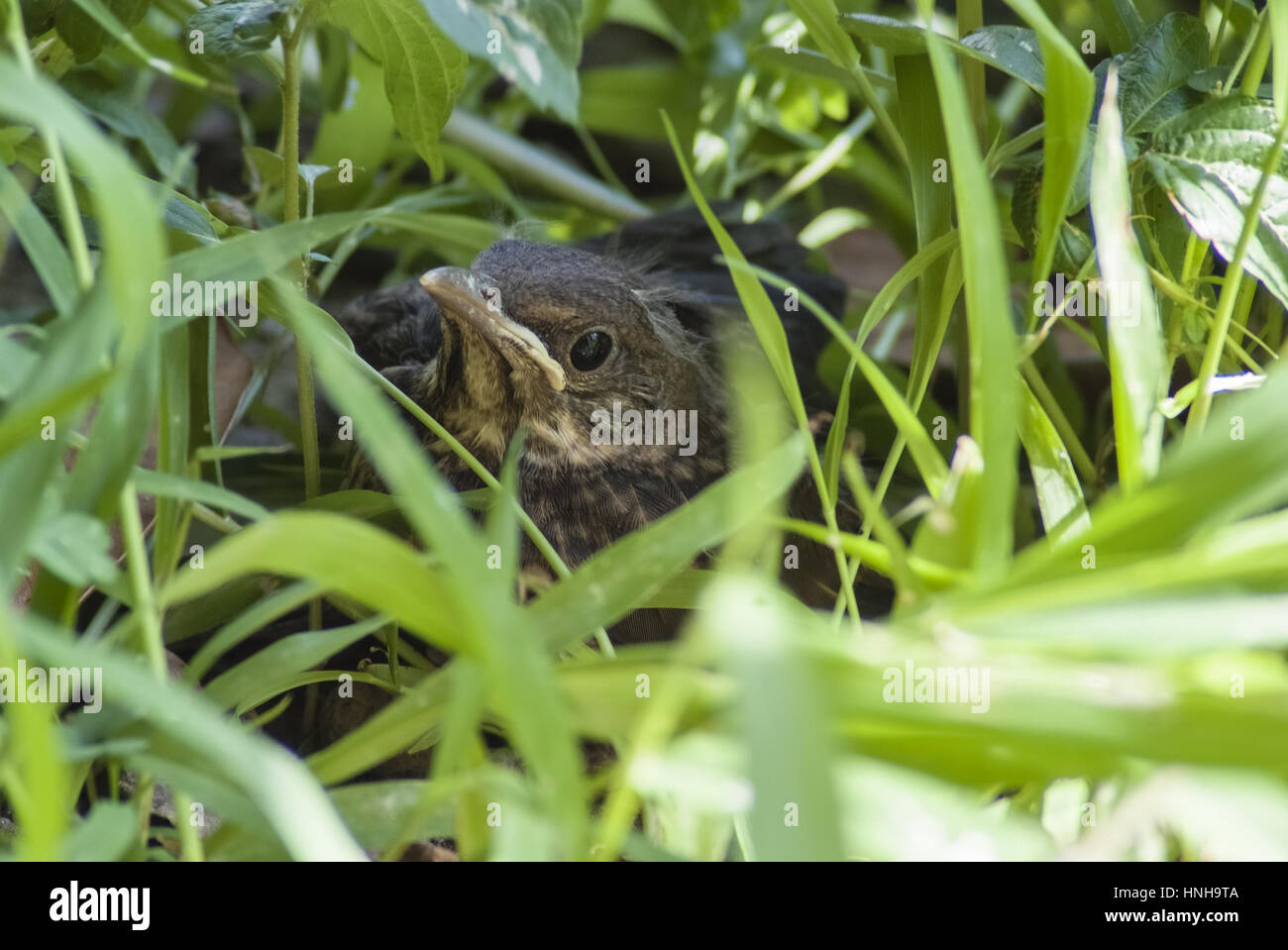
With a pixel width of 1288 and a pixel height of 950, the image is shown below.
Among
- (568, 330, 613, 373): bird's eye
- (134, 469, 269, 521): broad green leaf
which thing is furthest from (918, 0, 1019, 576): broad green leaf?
(568, 330, 613, 373): bird's eye

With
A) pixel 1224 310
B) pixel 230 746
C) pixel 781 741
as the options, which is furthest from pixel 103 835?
pixel 1224 310

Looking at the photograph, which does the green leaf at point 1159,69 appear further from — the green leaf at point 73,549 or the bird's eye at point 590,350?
the green leaf at point 73,549

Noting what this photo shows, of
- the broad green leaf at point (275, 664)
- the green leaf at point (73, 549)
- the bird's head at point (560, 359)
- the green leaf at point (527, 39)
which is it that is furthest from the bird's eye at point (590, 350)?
the green leaf at point (73, 549)

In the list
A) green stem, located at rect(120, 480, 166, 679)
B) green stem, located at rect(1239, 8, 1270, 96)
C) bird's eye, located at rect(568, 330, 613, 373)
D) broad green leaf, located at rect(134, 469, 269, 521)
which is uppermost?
green stem, located at rect(1239, 8, 1270, 96)

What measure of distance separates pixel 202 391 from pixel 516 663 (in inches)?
32.5

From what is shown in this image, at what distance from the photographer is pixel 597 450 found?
1.54 meters

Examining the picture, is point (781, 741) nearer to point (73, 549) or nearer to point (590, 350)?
point (73, 549)

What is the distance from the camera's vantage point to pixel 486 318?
1319 millimetres

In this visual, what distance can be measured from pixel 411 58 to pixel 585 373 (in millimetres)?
506

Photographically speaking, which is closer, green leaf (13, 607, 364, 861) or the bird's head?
green leaf (13, 607, 364, 861)

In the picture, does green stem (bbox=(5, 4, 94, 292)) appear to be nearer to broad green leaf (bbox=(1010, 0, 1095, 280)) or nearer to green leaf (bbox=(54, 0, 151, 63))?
green leaf (bbox=(54, 0, 151, 63))

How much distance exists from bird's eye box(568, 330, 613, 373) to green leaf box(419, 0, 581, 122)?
350 millimetres

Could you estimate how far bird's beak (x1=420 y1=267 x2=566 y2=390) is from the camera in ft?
4.17

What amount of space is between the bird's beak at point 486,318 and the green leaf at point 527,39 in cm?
24
